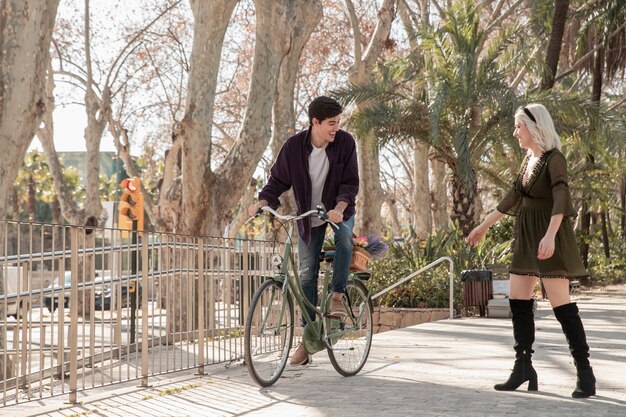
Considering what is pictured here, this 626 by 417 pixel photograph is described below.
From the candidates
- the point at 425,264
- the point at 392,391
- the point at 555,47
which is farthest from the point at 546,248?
the point at 555,47

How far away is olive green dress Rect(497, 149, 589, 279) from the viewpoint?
6359 millimetres

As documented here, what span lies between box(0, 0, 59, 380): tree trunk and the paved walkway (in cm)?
414

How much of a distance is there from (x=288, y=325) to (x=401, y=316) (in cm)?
915

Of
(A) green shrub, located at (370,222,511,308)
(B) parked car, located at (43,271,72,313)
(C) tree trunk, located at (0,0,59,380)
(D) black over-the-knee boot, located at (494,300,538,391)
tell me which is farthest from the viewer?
(A) green shrub, located at (370,222,511,308)

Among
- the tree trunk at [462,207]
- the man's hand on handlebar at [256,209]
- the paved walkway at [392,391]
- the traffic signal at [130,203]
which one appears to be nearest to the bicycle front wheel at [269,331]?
the paved walkway at [392,391]

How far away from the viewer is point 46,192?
69438 mm

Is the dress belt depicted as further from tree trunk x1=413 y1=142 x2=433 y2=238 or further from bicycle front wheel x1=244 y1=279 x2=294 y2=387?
tree trunk x1=413 y1=142 x2=433 y2=238

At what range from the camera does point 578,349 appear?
6391mm

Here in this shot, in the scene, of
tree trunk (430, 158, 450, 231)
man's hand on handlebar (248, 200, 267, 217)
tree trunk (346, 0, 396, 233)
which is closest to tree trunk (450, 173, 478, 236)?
tree trunk (346, 0, 396, 233)

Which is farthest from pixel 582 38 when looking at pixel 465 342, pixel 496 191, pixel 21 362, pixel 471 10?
pixel 21 362

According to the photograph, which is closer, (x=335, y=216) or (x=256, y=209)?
(x=335, y=216)

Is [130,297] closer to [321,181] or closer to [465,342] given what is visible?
[321,181]

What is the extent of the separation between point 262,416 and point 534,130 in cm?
242

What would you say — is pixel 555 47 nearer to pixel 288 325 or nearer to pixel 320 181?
pixel 320 181
